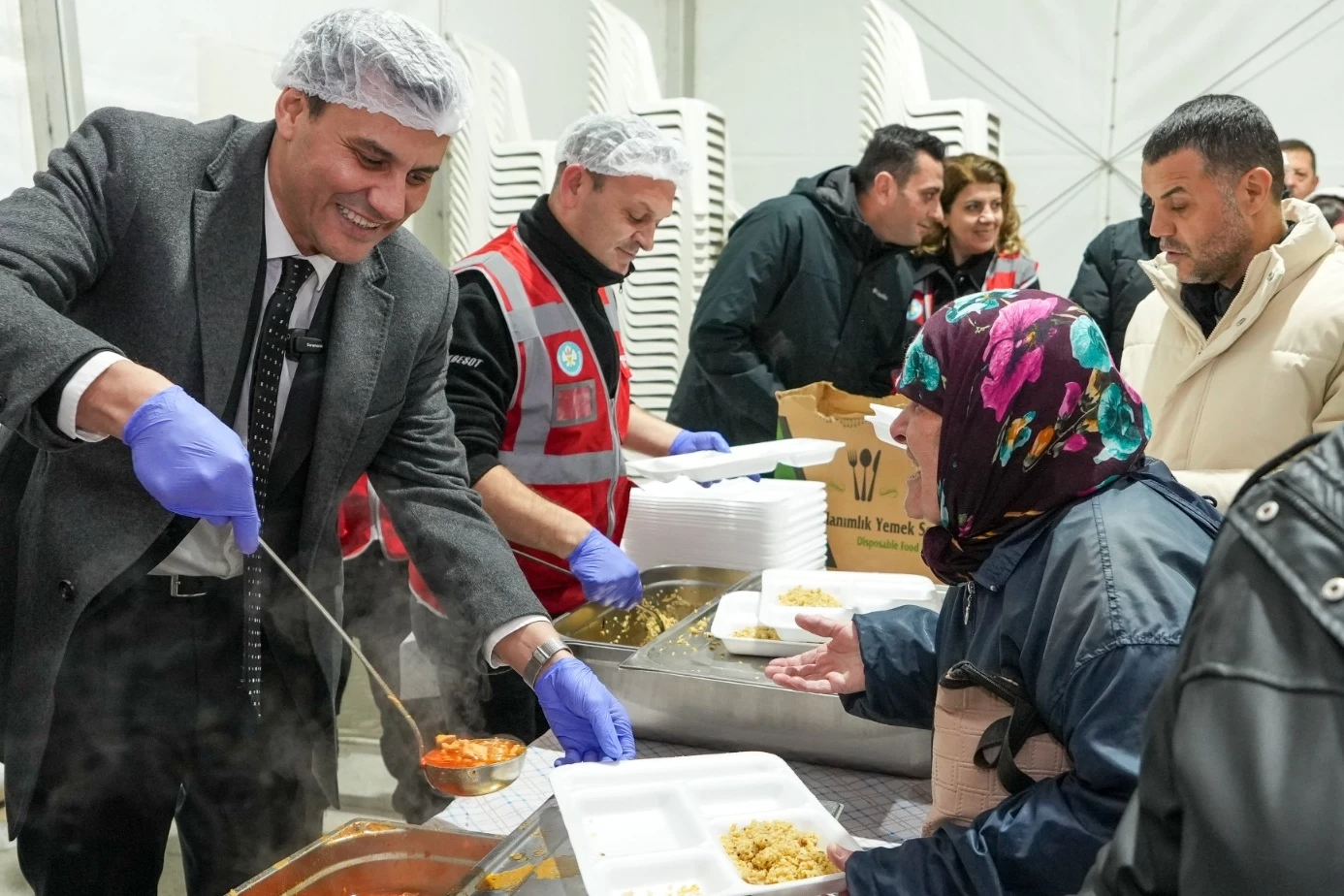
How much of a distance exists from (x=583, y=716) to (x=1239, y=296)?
1.70m

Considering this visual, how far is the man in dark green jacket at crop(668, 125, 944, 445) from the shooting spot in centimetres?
375

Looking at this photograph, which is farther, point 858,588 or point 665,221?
point 665,221

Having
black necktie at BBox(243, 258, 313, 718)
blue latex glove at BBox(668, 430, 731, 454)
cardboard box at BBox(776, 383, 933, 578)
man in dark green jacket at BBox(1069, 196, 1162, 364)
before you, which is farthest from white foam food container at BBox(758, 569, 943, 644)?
man in dark green jacket at BBox(1069, 196, 1162, 364)

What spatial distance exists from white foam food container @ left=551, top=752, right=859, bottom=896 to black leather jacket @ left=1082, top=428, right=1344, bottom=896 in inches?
26.1

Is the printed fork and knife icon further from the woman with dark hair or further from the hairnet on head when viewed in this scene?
the hairnet on head

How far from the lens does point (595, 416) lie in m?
2.48

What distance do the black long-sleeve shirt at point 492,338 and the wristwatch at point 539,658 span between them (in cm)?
54

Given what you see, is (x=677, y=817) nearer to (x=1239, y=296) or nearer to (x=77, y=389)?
(x=77, y=389)

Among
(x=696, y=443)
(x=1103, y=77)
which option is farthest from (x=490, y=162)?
(x=1103, y=77)

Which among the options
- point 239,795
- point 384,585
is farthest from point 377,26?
point 384,585

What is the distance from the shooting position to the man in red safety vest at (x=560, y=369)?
7.49 feet

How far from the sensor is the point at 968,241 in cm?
406

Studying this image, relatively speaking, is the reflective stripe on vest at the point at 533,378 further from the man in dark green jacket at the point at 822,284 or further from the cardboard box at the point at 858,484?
the man in dark green jacket at the point at 822,284

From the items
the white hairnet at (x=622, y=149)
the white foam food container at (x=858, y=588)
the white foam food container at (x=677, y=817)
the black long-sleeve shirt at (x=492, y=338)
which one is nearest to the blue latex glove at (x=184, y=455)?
the white foam food container at (x=677, y=817)
